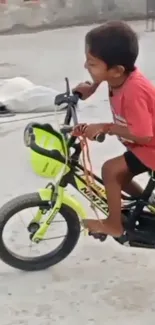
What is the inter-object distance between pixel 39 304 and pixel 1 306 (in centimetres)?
13

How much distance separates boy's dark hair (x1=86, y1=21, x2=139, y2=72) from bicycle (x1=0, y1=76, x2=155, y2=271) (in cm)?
24

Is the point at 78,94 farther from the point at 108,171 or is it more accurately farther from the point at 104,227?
the point at 104,227

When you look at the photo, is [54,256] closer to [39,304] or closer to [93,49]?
[39,304]

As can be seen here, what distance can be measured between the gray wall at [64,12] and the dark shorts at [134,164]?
6.33 metres

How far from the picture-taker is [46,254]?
2.98 metres

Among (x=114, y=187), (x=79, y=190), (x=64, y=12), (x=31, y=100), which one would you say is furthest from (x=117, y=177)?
(x=64, y=12)

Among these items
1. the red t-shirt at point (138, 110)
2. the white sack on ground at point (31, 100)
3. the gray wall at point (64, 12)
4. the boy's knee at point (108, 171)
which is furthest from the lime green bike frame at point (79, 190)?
the gray wall at point (64, 12)

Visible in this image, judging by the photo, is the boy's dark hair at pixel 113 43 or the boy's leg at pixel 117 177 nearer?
the boy's dark hair at pixel 113 43

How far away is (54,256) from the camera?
2965 mm

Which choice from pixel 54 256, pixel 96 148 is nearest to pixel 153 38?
pixel 96 148

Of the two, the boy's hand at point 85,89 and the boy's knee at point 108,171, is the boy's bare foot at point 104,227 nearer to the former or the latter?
the boy's knee at point 108,171

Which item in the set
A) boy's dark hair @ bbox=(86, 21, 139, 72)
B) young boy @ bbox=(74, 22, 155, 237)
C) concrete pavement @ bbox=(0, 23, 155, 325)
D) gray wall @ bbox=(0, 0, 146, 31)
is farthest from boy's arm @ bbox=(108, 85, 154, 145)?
gray wall @ bbox=(0, 0, 146, 31)

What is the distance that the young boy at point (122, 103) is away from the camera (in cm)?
254

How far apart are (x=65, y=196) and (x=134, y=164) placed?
12.1 inches
